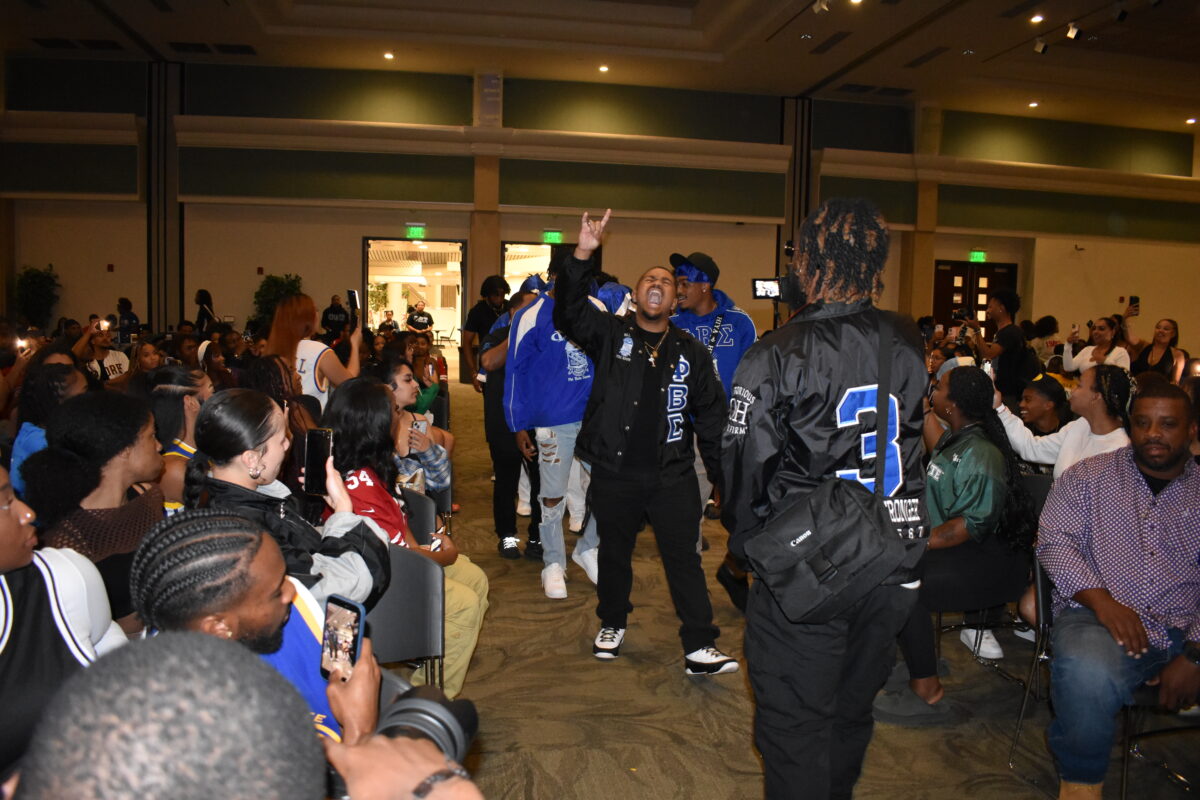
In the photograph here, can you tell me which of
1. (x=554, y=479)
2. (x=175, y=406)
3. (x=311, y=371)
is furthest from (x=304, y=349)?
(x=554, y=479)

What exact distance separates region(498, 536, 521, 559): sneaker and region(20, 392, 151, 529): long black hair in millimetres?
3014

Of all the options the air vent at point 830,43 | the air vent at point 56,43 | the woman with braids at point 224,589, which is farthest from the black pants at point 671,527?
the air vent at point 56,43

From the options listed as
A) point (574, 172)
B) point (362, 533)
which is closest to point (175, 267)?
point (574, 172)

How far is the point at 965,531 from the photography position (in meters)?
3.41

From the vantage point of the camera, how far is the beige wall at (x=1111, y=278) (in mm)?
17344

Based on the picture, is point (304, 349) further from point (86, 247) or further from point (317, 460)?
point (86, 247)

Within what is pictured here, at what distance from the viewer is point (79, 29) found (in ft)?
43.2

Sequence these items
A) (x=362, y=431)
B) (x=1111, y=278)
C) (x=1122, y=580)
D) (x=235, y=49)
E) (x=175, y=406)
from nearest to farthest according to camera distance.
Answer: (x=1122, y=580)
(x=362, y=431)
(x=175, y=406)
(x=235, y=49)
(x=1111, y=278)

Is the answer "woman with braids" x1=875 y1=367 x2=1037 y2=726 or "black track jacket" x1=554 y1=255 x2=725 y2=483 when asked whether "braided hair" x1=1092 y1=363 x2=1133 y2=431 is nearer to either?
"woman with braids" x1=875 y1=367 x2=1037 y2=726

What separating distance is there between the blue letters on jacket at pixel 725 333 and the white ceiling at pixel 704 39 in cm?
816

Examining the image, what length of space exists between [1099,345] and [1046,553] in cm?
625

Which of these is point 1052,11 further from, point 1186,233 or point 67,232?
point 67,232

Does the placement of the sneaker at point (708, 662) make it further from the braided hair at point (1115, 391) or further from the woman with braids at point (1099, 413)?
the braided hair at point (1115, 391)

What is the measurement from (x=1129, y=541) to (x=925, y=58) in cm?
1332
